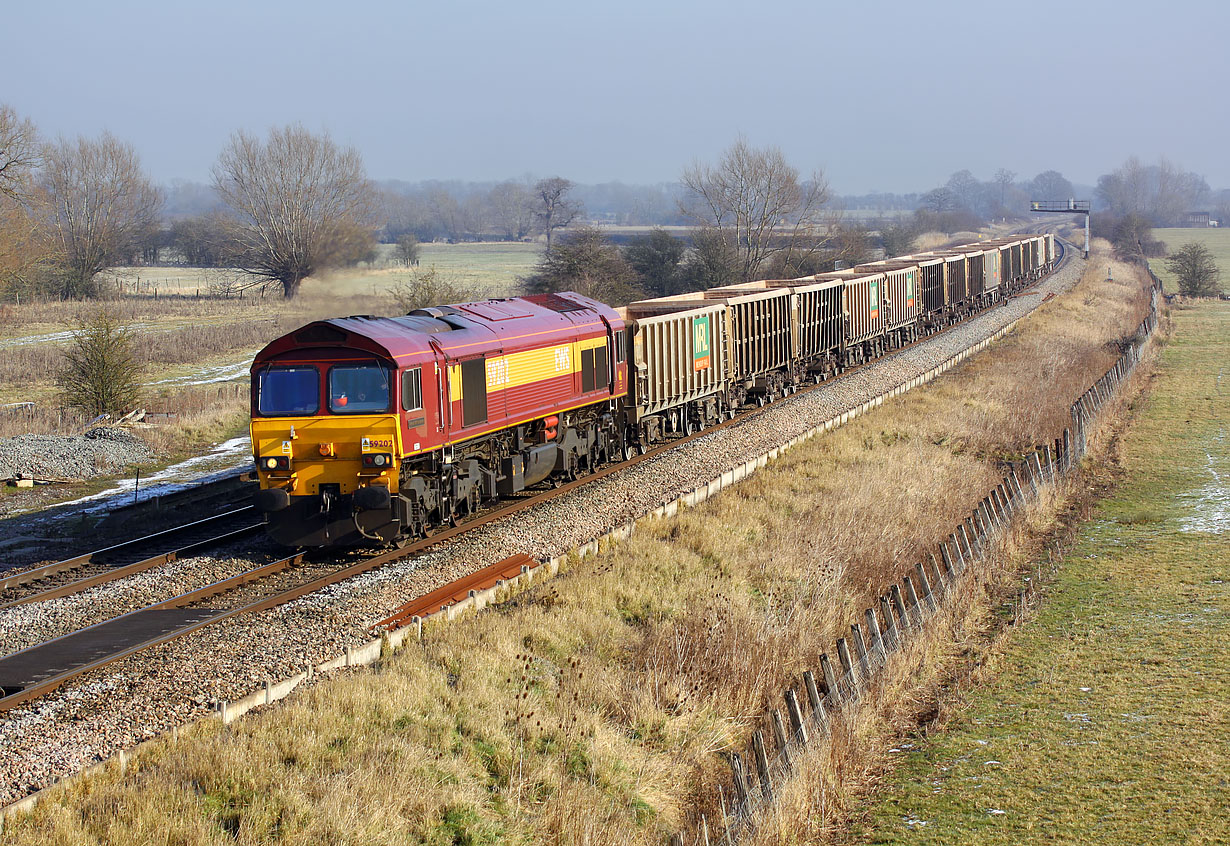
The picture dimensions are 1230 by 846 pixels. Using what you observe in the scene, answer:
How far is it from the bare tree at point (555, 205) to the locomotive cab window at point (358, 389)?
8362cm

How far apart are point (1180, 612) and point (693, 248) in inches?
2014

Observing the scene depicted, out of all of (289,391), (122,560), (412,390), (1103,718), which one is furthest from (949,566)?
(122,560)

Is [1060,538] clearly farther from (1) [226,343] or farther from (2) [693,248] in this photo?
(2) [693,248]

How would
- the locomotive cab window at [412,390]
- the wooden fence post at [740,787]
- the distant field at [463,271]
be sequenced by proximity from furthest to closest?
the distant field at [463,271] → the locomotive cab window at [412,390] → the wooden fence post at [740,787]

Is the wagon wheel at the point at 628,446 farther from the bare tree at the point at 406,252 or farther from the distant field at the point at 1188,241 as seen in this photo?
the distant field at the point at 1188,241

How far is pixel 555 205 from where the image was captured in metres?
105

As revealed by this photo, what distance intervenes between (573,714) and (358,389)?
20.9 feet

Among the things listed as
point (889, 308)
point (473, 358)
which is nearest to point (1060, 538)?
point (473, 358)

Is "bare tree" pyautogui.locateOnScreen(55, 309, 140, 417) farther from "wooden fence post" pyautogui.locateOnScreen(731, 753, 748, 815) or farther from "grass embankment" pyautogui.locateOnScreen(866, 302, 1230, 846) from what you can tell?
"wooden fence post" pyautogui.locateOnScreen(731, 753, 748, 815)

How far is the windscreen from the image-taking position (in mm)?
15484

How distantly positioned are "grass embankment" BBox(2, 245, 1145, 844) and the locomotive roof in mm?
→ 3950

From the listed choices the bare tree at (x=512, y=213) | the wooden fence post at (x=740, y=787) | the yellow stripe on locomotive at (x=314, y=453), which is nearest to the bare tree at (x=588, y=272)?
the yellow stripe on locomotive at (x=314, y=453)

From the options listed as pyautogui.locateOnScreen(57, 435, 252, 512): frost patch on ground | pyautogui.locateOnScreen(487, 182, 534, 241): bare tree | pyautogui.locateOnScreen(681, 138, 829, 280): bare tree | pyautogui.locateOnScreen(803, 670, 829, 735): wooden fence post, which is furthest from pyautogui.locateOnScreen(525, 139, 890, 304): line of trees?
pyautogui.locateOnScreen(487, 182, 534, 241): bare tree

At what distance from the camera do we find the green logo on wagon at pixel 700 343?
84.3ft
